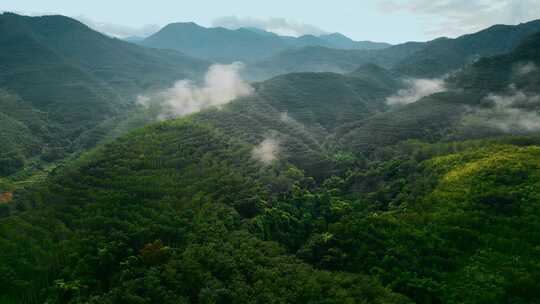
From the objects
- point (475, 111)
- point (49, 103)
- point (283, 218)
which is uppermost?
point (475, 111)

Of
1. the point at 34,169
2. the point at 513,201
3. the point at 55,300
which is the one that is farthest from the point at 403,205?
the point at 34,169

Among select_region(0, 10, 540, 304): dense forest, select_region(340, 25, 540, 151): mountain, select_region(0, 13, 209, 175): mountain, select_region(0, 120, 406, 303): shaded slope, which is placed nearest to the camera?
select_region(0, 120, 406, 303): shaded slope

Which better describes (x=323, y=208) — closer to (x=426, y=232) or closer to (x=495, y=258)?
(x=426, y=232)

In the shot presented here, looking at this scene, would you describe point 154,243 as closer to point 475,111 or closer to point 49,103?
point 475,111

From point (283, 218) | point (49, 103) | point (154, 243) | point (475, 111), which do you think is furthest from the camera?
point (49, 103)

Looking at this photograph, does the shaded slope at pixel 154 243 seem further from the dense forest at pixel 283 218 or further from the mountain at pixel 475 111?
the mountain at pixel 475 111

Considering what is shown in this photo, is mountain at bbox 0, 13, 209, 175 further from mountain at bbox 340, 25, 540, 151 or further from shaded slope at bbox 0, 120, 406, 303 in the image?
mountain at bbox 340, 25, 540, 151

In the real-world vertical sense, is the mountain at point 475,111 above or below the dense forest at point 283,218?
above

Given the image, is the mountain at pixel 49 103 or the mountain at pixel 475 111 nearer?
the mountain at pixel 475 111

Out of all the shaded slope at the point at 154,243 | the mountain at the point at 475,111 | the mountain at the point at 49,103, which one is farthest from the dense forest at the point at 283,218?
the mountain at the point at 49,103

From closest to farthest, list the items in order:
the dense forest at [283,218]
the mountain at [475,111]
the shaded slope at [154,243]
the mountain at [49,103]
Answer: the shaded slope at [154,243]
the dense forest at [283,218]
the mountain at [475,111]
the mountain at [49,103]

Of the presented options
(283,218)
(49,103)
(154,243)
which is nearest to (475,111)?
(283,218)

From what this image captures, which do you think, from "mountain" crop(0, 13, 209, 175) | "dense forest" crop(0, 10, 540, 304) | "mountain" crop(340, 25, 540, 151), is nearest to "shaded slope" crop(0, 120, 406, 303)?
"dense forest" crop(0, 10, 540, 304)
